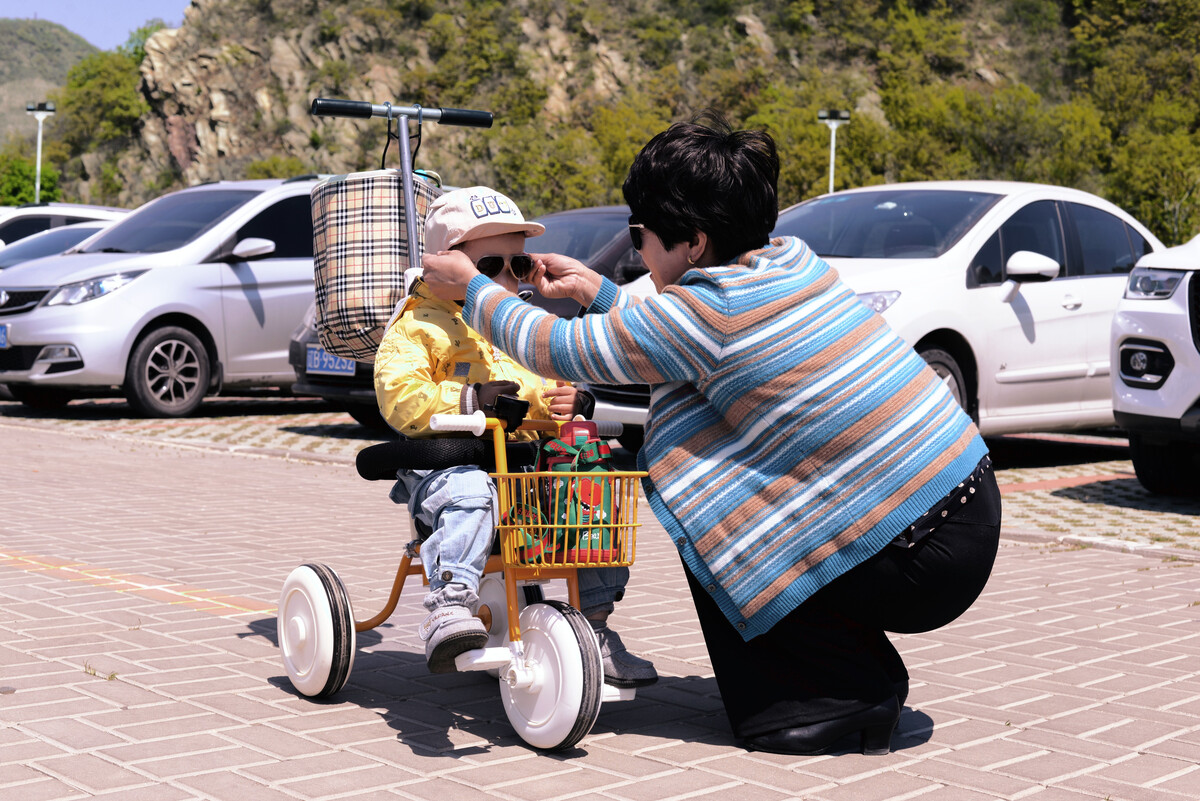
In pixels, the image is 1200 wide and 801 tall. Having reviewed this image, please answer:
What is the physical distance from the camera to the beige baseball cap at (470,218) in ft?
11.4

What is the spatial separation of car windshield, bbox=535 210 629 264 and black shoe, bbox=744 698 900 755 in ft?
19.5

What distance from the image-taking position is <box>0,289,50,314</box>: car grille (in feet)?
37.7

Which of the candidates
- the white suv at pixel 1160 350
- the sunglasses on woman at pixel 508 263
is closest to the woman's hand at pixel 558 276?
the sunglasses on woman at pixel 508 263

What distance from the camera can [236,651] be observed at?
420 cm

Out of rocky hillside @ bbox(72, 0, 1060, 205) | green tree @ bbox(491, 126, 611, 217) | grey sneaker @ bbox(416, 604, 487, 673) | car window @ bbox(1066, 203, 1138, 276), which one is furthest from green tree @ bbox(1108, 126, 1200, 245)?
rocky hillside @ bbox(72, 0, 1060, 205)

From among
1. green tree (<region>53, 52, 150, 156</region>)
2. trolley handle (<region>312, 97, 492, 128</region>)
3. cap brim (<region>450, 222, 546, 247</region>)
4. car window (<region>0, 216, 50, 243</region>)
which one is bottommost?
cap brim (<region>450, 222, 546, 247</region>)

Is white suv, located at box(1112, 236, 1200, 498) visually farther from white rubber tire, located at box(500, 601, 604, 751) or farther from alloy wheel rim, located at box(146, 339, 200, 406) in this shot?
alloy wheel rim, located at box(146, 339, 200, 406)

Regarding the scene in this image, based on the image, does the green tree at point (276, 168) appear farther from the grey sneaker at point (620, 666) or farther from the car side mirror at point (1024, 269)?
the grey sneaker at point (620, 666)

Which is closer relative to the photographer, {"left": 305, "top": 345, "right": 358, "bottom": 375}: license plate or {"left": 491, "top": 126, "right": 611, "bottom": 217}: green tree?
{"left": 305, "top": 345, "right": 358, "bottom": 375}: license plate

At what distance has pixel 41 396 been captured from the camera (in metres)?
12.7

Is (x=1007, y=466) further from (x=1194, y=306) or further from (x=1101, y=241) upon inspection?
(x=1194, y=306)

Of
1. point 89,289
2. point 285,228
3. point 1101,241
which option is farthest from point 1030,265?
point 89,289

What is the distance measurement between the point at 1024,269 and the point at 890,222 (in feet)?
3.04

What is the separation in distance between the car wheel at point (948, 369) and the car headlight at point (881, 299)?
1.30 feet
